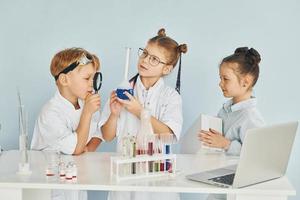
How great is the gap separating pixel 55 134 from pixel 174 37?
0.75 m

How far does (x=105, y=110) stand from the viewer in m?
2.22

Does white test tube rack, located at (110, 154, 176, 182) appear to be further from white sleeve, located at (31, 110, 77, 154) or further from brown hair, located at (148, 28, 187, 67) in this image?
brown hair, located at (148, 28, 187, 67)

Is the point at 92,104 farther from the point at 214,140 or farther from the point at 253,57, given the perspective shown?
the point at 253,57

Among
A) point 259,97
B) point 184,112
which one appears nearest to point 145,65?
point 184,112

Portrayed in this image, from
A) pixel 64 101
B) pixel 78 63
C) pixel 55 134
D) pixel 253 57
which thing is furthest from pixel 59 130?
pixel 253 57

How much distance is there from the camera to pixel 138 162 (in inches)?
69.4

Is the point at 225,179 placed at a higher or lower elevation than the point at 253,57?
lower

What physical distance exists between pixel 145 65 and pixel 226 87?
315 mm

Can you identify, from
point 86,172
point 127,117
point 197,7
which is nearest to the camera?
point 86,172

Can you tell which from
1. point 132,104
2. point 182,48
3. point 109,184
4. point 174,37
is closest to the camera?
point 109,184

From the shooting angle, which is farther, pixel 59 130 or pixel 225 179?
pixel 59 130

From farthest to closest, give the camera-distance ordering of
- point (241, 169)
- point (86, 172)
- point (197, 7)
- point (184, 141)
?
point (197, 7) < point (184, 141) < point (86, 172) < point (241, 169)

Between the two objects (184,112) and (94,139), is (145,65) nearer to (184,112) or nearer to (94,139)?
(94,139)

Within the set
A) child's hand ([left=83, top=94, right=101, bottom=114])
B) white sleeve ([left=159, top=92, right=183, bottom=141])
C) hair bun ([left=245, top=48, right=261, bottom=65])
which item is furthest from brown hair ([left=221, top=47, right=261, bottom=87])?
child's hand ([left=83, top=94, right=101, bottom=114])
